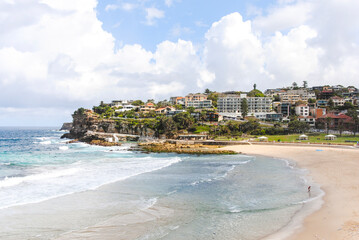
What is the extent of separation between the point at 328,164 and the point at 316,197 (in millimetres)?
16274

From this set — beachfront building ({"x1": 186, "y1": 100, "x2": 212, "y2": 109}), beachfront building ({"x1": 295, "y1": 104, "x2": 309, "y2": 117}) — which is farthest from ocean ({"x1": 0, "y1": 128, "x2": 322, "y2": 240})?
beachfront building ({"x1": 186, "y1": 100, "x2": 212, "y2": 109})

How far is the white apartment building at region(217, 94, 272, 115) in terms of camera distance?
385ft

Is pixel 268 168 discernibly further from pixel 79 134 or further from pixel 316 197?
pixel 79 134

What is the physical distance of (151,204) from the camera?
18562mm

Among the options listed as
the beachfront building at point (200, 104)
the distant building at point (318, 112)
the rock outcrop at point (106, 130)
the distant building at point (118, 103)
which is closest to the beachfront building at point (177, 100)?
the beachfront building at point (200, 104)

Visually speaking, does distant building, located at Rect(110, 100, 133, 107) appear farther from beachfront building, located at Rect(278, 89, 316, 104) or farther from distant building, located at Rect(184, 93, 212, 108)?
beachfront building, located at Rect(278, 89, 316, 104)

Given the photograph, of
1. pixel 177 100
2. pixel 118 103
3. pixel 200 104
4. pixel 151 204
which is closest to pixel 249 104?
pixel 200 104

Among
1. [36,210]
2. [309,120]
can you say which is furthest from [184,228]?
[309,120]

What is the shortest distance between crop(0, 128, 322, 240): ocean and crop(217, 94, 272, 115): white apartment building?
295ft

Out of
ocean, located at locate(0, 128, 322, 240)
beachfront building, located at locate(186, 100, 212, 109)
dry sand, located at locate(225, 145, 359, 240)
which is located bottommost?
ocean, located at locate(0, 128, 322, 240)

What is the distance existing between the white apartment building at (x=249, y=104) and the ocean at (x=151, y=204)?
295 ft

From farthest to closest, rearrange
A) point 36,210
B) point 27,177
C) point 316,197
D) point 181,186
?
point 27,177 → point 181,186 → point 316,197 → point 36,210

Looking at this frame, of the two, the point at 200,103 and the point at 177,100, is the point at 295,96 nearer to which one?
the point at 200,103

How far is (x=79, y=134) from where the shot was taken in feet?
323
